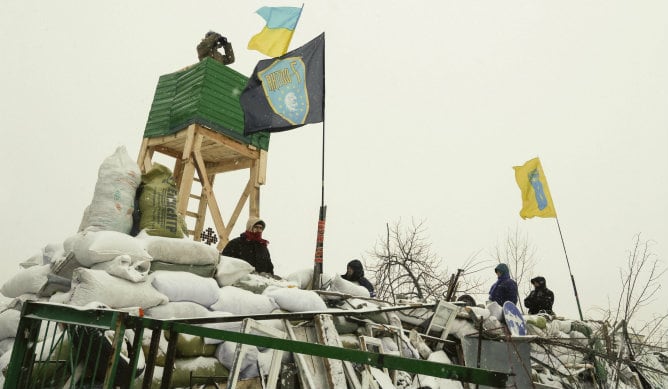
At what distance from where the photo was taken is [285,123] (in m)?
6.84

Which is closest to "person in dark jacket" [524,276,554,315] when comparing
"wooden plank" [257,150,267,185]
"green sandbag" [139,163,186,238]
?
"wooden plank" [257,150,267,185]

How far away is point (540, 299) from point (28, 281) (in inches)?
341

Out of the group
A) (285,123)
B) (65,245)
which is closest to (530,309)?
(285,123)

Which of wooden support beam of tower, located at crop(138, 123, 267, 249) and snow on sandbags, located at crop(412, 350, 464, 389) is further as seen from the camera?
wooden support beam of tower, located at crop(138, 123, 267, 249)

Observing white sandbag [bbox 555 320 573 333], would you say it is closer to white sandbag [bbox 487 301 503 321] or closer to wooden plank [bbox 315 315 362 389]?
white sandbag [bbox 487 301 503 321]

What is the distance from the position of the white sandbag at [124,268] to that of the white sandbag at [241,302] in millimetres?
743

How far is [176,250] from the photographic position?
409 centimetres

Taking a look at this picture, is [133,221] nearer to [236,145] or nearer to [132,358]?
[132,358]

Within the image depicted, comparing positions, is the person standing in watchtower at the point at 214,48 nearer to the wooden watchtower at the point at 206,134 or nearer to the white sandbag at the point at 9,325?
the wooden watchtower at the point at 206,134

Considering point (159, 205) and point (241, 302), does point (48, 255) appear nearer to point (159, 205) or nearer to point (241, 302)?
point (159, 205)

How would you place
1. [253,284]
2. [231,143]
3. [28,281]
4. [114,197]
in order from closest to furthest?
1. [28,281]
2. [114,197]
3. [253,284]
4. [231,143]

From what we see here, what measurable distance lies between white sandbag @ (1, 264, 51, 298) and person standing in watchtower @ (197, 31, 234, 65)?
21.7ft

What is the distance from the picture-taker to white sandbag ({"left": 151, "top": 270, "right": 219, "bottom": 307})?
3.74 meters

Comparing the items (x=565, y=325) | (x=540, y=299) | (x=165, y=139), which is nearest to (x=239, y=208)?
(x=165, y=139)
